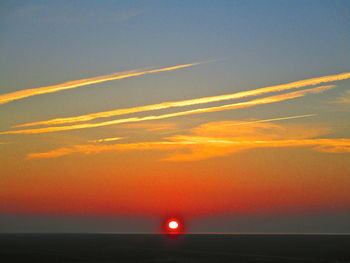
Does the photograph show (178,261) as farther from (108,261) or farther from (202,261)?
(108,261)

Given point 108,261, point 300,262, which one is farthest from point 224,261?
point 108,261

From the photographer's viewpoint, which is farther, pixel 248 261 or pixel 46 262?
pixel 248 261

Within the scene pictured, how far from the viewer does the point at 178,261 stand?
342ft

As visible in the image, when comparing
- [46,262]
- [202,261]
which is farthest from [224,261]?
[46,262]

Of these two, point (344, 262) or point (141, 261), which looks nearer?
point (344, 262)

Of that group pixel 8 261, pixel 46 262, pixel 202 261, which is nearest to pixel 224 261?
pixel 202 261

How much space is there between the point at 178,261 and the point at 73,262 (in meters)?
18.9

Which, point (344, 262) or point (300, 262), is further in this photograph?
point (300, 262)

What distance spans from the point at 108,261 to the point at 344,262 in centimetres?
4145

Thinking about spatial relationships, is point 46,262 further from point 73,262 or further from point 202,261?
point 202,261

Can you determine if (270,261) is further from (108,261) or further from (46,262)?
(46,262)

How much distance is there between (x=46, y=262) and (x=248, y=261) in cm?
3708

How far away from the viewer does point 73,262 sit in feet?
331

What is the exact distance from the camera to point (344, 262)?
98.2 meters
